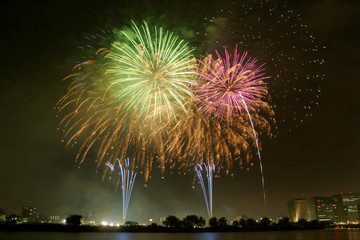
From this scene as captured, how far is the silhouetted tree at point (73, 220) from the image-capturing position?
76.8 metres

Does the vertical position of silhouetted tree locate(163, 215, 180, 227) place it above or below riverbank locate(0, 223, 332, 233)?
above

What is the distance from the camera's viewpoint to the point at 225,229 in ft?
263

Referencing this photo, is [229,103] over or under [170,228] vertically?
over

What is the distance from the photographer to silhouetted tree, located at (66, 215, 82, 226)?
76.8 m

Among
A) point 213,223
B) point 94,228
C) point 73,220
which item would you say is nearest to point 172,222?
point 213,223

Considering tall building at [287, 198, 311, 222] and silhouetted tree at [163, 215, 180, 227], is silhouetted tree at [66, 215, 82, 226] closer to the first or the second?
silhouetted tree at [163, 215, 180, 227]

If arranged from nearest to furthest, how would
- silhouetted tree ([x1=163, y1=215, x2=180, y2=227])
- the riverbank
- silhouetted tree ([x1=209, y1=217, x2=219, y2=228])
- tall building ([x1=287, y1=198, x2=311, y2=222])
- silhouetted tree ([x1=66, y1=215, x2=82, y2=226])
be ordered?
the riverbank, silhouetted tree ([x1=66, y1=215, x2=82, y2=226]), silhouetted tree ([x1=163, y1=215, x2=180, y2=227]), silhouetted tree ([x1=209, y1=217, x2=219, y2=228]), tall building ([x1=287, y1=198, x2=311, y2=222])

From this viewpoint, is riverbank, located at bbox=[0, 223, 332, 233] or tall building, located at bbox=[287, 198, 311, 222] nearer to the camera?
riverbank, located at bbox=[0, 223, 332, 233]

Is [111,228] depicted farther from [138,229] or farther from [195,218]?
[195,218]

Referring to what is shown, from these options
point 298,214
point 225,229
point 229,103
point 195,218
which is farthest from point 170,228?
point 298,214

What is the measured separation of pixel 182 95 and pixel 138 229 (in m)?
63.6

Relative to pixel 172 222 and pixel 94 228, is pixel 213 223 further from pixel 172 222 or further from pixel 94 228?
pixel 94 228

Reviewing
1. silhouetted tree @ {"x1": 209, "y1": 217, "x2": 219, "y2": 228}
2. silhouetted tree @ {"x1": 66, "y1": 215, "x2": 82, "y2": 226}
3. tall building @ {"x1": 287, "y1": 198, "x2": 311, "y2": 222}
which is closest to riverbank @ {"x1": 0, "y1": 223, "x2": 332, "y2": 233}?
silhouetted tree @ {"x1": 209, "y1": 217, "x2": 219, "y2": 228}

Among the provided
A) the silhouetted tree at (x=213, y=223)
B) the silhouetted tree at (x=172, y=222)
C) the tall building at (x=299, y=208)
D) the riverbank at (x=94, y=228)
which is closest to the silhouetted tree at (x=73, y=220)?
the riverbank at (x=94, y=228)
